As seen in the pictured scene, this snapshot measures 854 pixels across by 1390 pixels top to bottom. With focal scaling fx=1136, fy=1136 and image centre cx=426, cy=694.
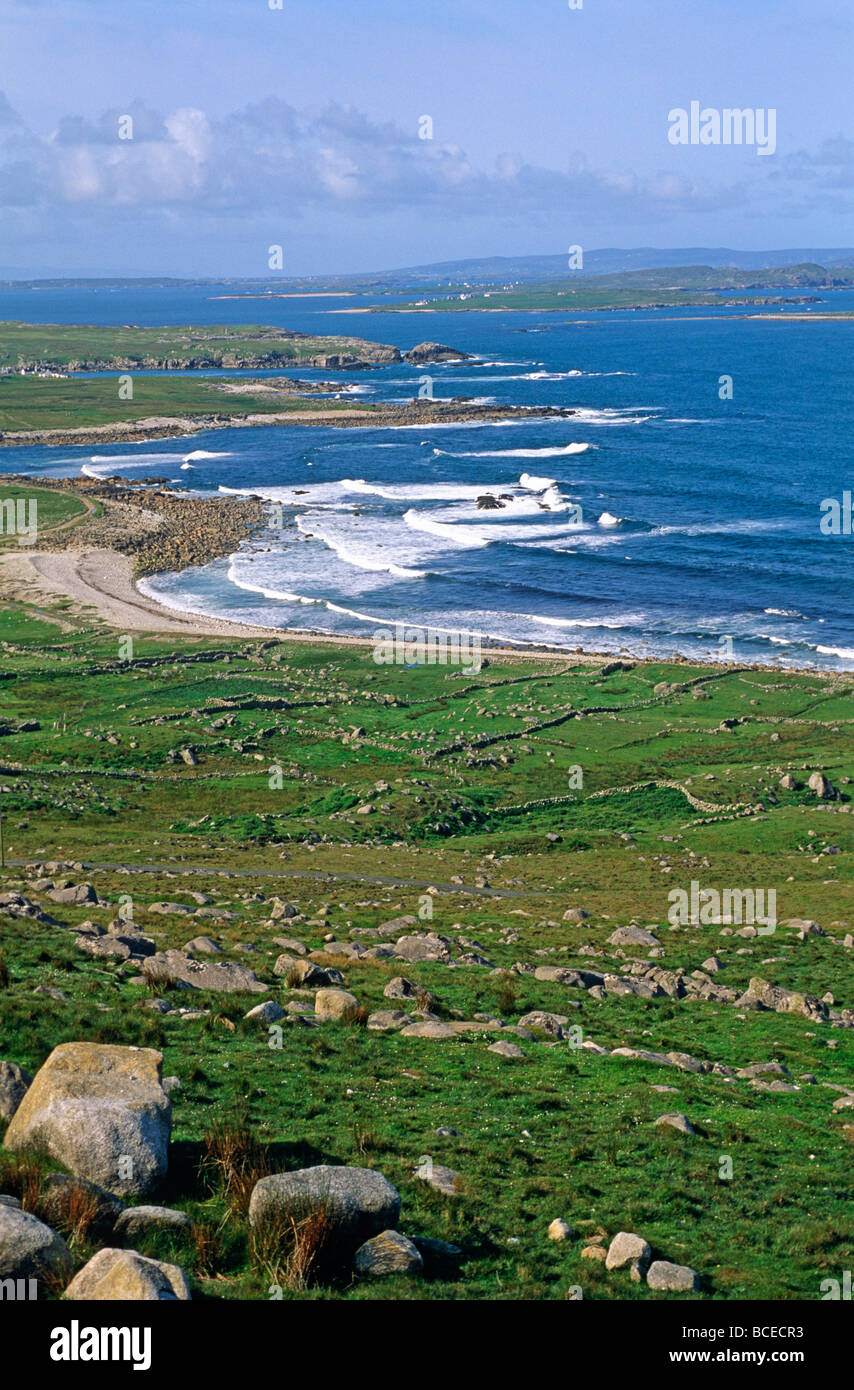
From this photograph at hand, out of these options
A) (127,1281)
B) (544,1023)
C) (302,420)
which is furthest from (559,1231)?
(302,420)

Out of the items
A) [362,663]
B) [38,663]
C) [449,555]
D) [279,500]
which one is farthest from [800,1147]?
[279,500]

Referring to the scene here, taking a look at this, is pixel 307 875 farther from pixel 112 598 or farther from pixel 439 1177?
pixel 112 598

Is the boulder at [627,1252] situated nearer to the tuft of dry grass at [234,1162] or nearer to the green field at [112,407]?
the tuft of dry grass at [234,1162]

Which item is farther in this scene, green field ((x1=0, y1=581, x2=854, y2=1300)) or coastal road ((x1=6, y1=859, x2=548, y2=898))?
coastal road ((x1=6, y1=859, x2=548, y2=898))

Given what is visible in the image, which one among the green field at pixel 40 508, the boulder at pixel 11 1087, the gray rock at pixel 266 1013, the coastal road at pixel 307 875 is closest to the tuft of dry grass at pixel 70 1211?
the boulder at pixel 11 1087

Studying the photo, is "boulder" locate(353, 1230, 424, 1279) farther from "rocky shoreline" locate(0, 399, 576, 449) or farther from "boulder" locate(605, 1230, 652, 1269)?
"rocky shoreline" locate(0, 399, 576, 449)

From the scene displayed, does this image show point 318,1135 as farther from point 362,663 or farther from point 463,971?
point 362,663

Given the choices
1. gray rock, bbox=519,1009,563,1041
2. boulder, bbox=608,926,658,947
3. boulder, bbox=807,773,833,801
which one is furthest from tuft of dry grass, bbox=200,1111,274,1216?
boulder, bbox=807,773,833,801
